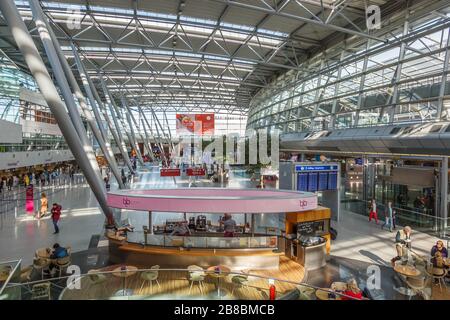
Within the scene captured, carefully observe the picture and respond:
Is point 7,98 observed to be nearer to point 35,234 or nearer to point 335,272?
point 35,234

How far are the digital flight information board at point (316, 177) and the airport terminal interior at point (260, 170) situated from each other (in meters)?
0.09

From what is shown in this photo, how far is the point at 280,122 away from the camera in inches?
1378

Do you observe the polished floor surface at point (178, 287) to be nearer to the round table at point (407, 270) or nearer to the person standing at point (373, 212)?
the round table at point (407, 270)

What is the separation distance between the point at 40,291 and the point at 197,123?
32.2 metres

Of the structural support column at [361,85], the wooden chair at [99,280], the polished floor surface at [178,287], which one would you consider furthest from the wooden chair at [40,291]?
the structural support column at [361,85]

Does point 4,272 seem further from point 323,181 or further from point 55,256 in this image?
point 323,181

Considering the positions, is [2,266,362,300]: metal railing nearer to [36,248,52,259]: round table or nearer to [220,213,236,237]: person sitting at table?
[36,248,52,259]: round table

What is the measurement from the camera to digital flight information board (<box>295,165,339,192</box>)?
53.9 ft

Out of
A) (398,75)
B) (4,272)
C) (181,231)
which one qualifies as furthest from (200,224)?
(398,75)

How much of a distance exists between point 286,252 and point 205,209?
3.81 meters

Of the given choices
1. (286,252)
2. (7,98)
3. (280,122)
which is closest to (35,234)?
(286,252)

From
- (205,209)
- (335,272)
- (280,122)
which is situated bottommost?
(335,272)

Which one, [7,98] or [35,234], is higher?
[7,98]

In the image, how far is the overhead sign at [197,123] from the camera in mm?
36188
